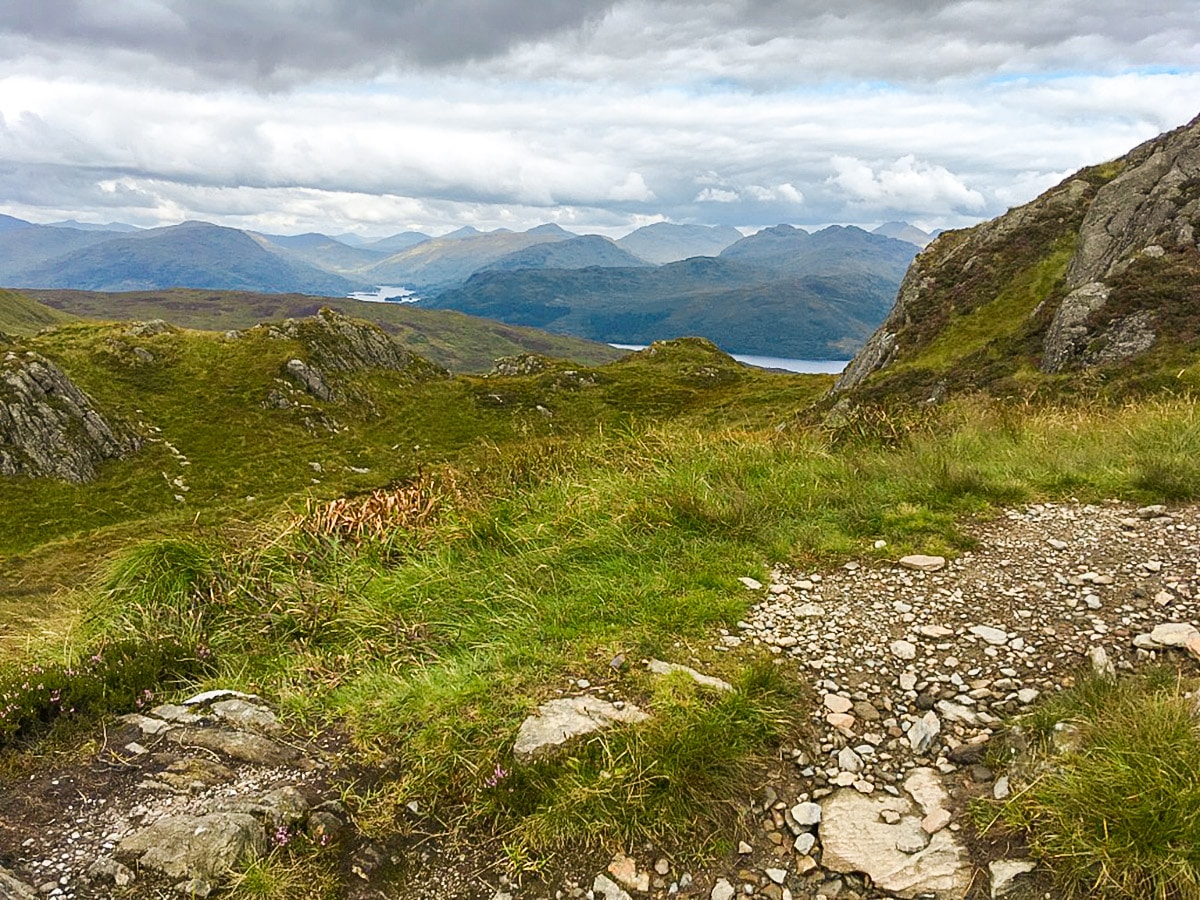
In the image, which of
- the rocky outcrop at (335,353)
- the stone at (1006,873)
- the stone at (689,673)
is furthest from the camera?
the rocky outcrop at (335,353)

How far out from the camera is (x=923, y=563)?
7.39 meters

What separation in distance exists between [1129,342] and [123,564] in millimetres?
50496

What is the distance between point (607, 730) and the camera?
16.6 ft

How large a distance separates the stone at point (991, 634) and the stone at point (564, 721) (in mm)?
3200

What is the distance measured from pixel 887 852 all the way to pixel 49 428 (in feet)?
266

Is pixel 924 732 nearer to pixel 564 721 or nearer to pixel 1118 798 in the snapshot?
pixel 1118 798

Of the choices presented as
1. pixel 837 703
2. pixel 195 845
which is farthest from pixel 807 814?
pixel 195 845

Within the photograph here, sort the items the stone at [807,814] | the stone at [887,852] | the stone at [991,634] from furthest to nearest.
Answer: the stone at [991,634], the stone at [807,814], the stone at [887,852]

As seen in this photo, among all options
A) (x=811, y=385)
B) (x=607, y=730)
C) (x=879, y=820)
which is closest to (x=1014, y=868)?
(x=879, y=820)

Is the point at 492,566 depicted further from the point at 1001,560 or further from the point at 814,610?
the point at 1001,560

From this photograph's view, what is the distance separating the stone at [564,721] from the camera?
5043 mm

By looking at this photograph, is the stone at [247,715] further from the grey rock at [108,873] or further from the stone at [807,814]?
the stone at [807,814]


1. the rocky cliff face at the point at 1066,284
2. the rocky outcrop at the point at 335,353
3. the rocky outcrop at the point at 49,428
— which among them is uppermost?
the rocky cliff face at the point at 1066,284

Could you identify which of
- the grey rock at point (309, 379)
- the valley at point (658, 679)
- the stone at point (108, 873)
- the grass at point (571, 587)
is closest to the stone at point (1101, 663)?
the valley at point (658, 679)
